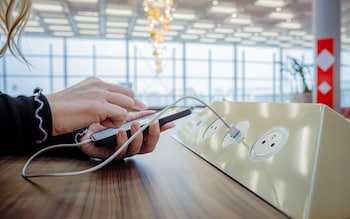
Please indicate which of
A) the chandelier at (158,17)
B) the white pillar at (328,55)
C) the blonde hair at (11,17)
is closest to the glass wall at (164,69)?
the chandelier at (158,17)

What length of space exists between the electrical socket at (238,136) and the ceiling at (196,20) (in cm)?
481

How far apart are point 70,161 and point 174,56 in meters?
7.88

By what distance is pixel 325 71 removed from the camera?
1968 mm

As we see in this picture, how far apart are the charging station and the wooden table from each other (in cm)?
2

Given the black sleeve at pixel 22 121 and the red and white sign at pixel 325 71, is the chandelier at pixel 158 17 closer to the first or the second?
the red and white sign at pixel 325 71

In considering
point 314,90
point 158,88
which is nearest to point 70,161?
point 314,90

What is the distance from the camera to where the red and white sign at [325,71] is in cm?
194

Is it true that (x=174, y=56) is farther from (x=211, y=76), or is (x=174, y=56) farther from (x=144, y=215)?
(x=144, y=215)

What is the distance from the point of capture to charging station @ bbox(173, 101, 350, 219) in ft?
0.78

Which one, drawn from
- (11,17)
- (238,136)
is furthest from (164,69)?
(238,136)

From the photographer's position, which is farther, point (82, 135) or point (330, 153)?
point (82, 135)

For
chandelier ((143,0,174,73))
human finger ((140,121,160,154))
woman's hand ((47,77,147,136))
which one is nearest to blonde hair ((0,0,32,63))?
woman's hand ((47,77,147,136))

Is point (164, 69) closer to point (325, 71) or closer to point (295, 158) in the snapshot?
point (325, 71)

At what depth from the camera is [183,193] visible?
306mm
